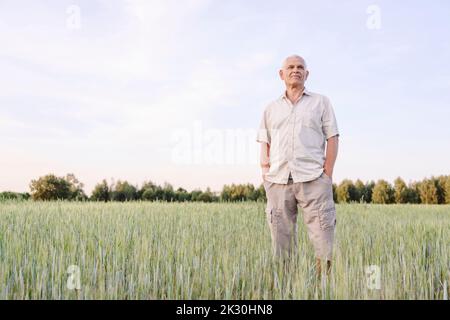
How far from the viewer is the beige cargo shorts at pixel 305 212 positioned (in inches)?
141

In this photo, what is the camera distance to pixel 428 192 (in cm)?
2488

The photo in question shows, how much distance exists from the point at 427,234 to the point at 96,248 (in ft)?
14.2

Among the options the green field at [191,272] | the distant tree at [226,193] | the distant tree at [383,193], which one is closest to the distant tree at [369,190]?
the distant tree at [383,193]

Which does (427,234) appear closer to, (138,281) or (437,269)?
(437,269)

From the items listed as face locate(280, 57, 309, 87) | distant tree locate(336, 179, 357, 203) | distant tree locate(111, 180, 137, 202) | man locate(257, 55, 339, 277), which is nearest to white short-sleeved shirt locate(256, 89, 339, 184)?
man locate(257, 55, 339, 277)

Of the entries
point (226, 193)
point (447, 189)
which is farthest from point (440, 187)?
point (226, 193)

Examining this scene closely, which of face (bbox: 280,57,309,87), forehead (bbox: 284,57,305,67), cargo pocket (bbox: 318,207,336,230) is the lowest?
cargo pocket (bbox: 318,207,336,230)

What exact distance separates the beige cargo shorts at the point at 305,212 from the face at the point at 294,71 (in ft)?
2.63

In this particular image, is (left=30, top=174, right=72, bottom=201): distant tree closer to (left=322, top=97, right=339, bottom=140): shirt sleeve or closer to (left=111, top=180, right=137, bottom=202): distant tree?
(left=111, top=180, right=137, bottom=202): distant tree

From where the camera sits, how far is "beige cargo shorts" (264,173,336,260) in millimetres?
3580

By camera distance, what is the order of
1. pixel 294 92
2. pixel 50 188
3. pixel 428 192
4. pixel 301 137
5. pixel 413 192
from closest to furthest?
pixel 301 137
pixel 294 92
pixel 50 188
pixel 413 192
pixel 428 192

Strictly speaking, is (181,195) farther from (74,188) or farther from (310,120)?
(310,120)

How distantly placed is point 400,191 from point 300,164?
22.7 meters
